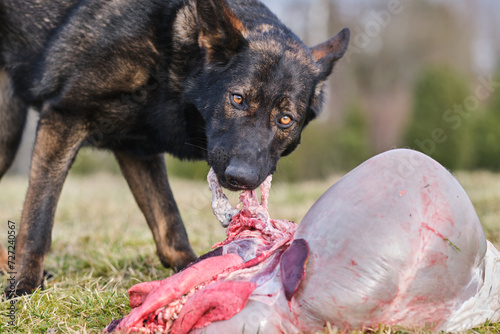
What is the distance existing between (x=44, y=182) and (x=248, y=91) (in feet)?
4.02

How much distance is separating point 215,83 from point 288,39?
499 mm

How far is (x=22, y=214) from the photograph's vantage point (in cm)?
287

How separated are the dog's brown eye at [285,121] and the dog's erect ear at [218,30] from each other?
17.1 inches

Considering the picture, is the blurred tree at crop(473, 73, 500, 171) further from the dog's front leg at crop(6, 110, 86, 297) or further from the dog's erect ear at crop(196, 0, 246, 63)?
the dog's front leg at crop(6, 110, 86, 297)

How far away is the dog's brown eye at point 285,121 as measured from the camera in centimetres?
267

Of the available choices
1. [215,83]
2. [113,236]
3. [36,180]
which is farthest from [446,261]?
[113,236]

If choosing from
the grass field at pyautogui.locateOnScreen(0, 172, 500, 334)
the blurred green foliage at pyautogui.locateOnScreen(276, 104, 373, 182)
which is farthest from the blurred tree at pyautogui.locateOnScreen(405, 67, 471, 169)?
the grass field at pyautogui.locateOnScreen(0, 172, 500, 334)

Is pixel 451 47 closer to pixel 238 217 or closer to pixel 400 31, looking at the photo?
pixel 400 31

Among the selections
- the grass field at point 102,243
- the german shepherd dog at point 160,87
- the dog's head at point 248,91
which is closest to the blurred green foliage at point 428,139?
the grass field at point 102,243

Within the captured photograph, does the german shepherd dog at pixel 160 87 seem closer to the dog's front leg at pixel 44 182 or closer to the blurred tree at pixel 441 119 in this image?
the dog's front leg at pixel 44 182

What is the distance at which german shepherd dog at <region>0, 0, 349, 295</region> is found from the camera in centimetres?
264

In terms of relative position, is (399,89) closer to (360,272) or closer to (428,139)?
(428,139)

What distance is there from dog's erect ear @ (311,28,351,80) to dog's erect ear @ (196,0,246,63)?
→ 0.56 metres

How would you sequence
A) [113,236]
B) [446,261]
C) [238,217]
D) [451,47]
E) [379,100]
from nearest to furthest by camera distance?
[446,261] → [238,217] → [113,236] → [379,100] → [451,47]
